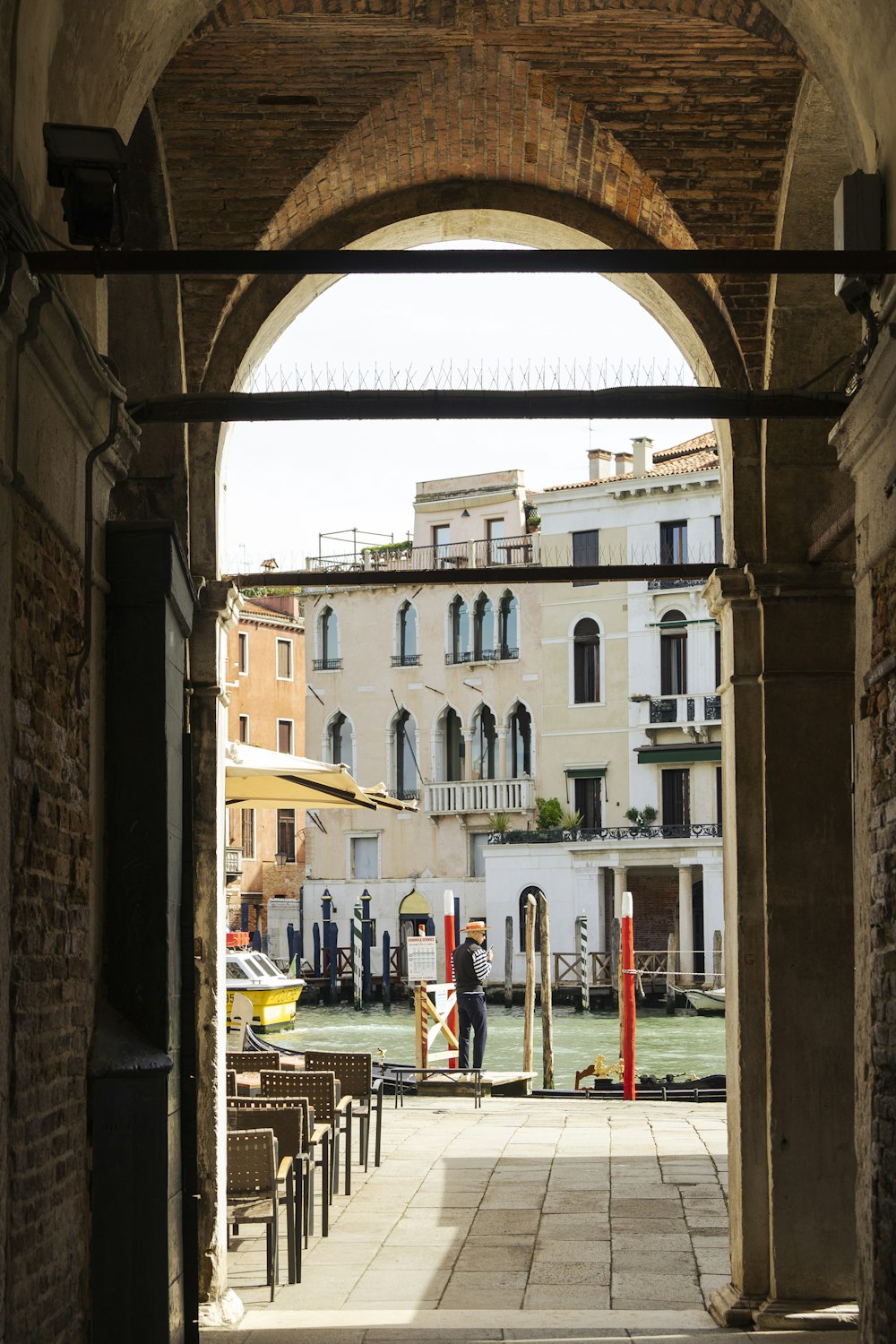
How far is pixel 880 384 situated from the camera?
14.4ft

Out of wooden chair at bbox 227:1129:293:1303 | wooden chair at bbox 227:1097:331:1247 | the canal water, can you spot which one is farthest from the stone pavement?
the canal water

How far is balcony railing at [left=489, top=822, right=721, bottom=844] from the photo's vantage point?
33.7 meters

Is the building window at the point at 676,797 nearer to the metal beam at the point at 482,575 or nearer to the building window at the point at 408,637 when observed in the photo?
the building window at the point at 408,637

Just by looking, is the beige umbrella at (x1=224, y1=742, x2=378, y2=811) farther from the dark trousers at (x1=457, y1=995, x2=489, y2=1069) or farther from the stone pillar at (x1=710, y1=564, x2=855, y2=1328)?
the dark trousers at (x1=457, y1=995, x2=489, y2=1069)

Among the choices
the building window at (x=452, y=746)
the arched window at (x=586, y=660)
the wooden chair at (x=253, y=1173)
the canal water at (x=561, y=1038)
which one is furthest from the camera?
the building window at (x=452, y=746)

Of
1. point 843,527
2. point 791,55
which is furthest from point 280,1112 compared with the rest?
point 791,55

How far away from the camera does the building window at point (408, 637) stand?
3888 cm

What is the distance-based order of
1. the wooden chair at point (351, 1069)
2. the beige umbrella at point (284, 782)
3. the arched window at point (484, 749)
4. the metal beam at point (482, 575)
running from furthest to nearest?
the arched window at point (484, 749)
the wooden chair at point (351, 1069)
the beige umbrella at point (284, 782)
the metal beam at point (482, 575)

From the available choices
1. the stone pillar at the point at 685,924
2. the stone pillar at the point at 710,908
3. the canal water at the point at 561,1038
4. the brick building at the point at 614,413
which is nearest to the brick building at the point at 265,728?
the canal water at the point at 561,1038

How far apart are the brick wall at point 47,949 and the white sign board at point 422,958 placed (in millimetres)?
13897

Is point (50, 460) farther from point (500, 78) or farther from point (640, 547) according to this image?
point (640, 547)

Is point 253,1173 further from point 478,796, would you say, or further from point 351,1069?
point 478,796

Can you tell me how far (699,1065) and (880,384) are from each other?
23452 millimetres

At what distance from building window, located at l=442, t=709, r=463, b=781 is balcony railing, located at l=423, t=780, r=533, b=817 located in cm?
39
